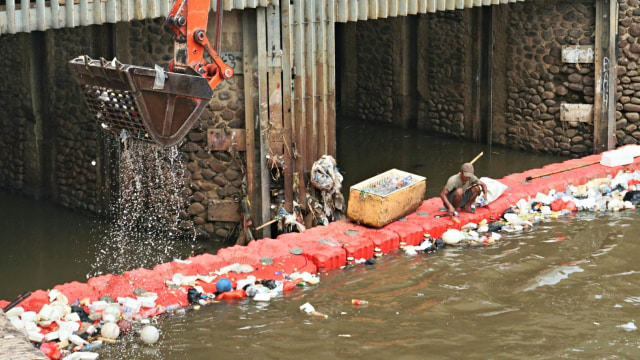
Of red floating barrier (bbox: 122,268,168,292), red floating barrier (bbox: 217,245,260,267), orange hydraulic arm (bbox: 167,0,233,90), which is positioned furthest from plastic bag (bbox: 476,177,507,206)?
red floating barrier (bbox: 122,268,168,292)

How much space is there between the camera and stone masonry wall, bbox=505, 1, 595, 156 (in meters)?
16.6

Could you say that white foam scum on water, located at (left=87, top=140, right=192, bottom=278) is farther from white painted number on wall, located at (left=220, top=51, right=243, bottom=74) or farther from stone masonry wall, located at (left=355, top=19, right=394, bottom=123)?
stone masonry wall, located at (left=355, top=19, right=394, bottom=123)

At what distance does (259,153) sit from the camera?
12758mm

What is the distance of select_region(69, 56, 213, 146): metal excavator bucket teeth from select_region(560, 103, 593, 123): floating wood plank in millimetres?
8447

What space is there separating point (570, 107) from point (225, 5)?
7.33 meters

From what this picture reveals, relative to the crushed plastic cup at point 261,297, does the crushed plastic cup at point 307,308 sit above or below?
below

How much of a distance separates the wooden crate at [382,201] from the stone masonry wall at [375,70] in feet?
26.0

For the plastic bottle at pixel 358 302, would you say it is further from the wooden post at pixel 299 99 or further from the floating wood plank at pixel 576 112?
the floating wood plank at pixel 576 112

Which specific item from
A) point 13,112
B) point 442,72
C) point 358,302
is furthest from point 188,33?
point 442,72

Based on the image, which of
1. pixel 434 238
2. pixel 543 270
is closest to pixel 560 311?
pixel 543 270

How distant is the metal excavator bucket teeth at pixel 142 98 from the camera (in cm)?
987

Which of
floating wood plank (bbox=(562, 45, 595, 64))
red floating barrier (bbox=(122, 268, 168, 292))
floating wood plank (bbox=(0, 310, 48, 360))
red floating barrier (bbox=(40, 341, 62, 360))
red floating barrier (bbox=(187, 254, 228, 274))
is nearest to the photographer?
floating wood plank (bbox=(0, 310, 48, 360))

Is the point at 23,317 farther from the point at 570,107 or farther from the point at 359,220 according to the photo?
the point at 570,107

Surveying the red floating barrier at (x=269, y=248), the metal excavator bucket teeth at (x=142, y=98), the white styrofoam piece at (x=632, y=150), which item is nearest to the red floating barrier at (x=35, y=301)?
the metal excavator bucket teeth at (x=142, y=98)
